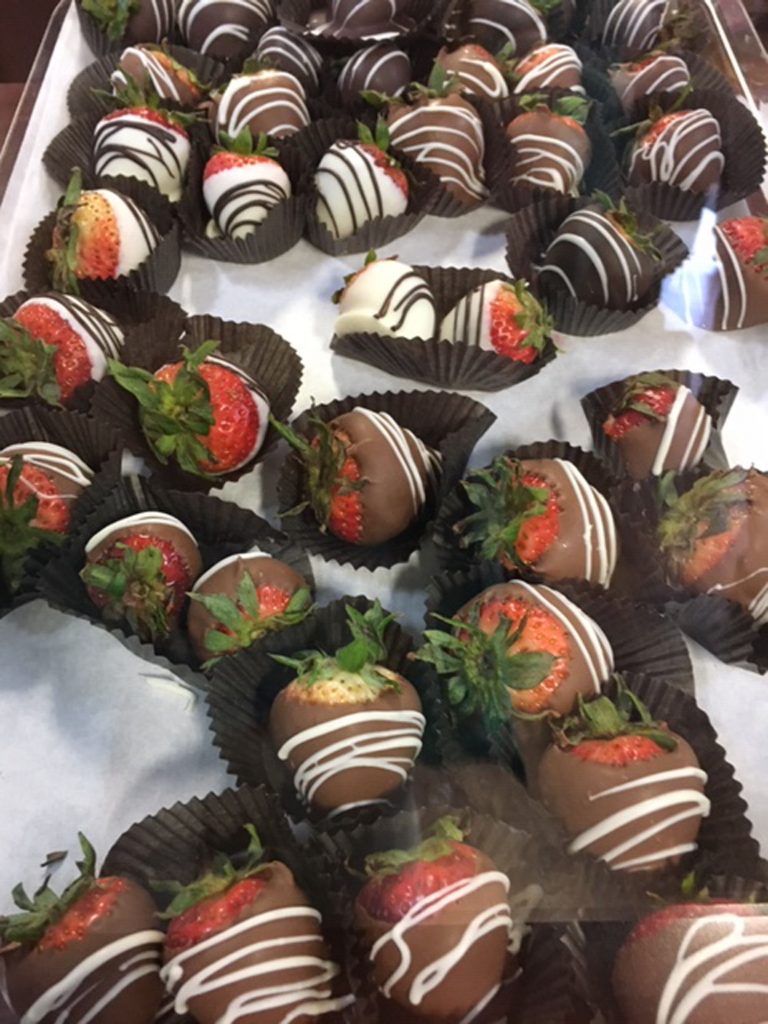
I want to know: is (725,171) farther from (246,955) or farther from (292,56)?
(246,955)

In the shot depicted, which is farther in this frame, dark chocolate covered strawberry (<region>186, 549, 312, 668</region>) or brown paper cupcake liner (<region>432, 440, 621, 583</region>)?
brown paper cupcake liner (<region>432, 440, 621, 583</region>)

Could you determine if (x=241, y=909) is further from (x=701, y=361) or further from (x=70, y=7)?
(x=70, y=7)

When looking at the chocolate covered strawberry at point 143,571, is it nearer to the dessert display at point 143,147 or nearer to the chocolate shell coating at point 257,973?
the chocolate shell coating at point 257,973

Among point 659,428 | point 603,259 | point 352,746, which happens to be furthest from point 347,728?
point 603,259

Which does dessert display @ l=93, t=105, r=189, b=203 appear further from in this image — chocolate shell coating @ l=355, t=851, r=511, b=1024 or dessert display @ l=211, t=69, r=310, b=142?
chocolate shell coating @ l=355, t=851, r=511, b=1024

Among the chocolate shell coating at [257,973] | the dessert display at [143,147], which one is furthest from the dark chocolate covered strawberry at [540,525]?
the dessert display at [143,147]

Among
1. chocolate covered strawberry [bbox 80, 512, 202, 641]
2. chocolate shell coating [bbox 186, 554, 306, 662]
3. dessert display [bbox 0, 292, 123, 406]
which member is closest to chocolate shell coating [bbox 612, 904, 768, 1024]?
chocolate shell coating [bbox 186, 554, 306, 662]

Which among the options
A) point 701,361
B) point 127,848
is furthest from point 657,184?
point 127,848
